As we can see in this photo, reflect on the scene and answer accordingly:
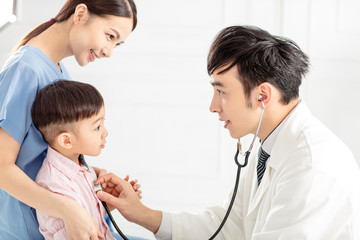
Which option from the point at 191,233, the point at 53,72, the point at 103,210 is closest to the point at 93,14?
the point at 53,72

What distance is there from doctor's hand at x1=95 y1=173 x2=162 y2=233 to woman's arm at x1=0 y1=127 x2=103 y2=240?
0.21 meters

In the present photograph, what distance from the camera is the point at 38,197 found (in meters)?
1.41

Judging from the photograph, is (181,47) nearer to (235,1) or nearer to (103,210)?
(235,1)

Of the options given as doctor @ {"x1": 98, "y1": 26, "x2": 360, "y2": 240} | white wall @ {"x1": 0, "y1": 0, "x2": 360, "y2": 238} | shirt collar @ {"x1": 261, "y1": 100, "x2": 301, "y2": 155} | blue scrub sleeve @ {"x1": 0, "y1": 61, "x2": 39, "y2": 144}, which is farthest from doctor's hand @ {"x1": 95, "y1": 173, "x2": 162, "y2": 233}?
white wall @ {"x1": 0, "y1": 0, "x2": 360, "y2": 238}

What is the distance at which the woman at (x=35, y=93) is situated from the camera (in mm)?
1407

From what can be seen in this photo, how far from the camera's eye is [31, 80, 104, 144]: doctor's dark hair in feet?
4.82

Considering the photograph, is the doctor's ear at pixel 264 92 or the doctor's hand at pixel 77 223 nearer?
the doctor's hand at pixel 77 223

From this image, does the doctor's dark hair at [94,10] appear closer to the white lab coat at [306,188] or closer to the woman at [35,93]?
the woman at [35,93]

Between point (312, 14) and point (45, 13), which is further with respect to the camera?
point (45, 13)

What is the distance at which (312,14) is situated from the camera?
2938 mm

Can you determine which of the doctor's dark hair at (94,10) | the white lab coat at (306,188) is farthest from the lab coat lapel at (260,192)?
the doctor's dark hair at (94,10)

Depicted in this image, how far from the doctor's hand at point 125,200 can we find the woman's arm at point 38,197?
0.21m

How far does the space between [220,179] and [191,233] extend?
125cm

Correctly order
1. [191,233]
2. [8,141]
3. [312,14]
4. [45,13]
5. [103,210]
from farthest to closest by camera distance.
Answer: [45,13] < [312,14] < [191,233] < [103,210] < [8,141]
